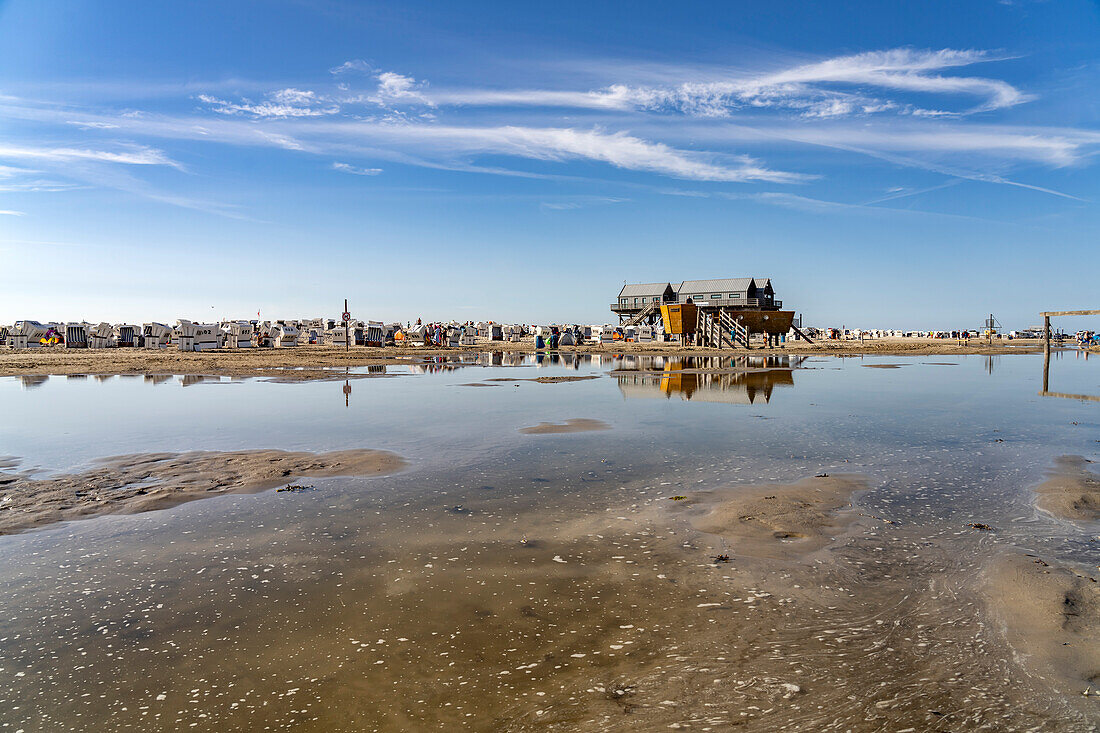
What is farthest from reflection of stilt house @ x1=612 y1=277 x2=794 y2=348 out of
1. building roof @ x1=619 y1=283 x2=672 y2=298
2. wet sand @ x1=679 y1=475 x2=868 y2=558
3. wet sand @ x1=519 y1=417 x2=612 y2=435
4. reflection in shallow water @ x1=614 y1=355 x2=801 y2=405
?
wet sand @ x1=679 y1=475 x2=868 y2=558

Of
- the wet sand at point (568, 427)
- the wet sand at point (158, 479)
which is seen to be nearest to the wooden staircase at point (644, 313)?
the wet sand at point (568, 427)

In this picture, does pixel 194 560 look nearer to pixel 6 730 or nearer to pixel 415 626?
pixel 6 730

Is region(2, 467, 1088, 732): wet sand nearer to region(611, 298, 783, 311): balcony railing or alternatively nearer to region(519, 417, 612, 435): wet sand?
region(519, 417, 612, 435): wet sand

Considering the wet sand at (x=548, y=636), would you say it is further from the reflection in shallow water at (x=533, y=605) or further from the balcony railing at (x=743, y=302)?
the balcony railing at (x=743, y=302)

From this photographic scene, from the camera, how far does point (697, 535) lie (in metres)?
7.61

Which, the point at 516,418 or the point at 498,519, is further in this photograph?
the point at 516,418

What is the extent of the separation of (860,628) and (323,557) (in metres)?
5.78

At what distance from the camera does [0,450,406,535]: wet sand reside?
29.1ft

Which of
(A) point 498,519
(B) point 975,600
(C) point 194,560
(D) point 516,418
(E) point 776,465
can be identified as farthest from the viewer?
(D) point 516,418

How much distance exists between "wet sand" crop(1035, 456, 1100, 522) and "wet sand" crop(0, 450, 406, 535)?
35.8 ft

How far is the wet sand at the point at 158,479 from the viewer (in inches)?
349

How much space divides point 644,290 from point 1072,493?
3542 inches

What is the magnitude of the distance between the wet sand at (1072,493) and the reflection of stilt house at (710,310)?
196 feet

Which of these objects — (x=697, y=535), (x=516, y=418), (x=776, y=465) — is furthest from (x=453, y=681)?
(x=516, y=418)
